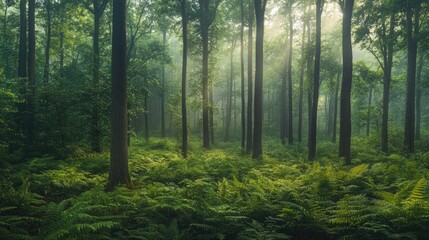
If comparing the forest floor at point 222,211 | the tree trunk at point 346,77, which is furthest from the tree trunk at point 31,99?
the tree trunk at point 346,77

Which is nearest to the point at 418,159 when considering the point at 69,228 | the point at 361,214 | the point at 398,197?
the point at 398,197

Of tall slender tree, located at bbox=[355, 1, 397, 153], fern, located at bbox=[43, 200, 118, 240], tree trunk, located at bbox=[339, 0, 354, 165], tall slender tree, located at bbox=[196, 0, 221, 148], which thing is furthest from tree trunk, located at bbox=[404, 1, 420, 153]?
fern, located at bbox=[43, 200, 118, 240]

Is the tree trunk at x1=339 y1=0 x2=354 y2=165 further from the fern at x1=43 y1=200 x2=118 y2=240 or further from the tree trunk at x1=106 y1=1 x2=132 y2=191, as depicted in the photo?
the fern at x1=43 y1=200 x2=118 y2=240

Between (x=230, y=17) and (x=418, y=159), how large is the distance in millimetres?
18091

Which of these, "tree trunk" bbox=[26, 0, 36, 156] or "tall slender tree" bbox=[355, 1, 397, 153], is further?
"tall slender tree" bbox=[355, 1, 397, 153]

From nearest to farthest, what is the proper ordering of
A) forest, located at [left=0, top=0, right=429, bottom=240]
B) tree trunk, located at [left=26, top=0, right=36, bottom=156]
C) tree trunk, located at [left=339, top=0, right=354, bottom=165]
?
forest, located at [left=0, top=0, right=429, bottom=240] → tree trunk, located at [left=339, top=0, right=354, bottom=165] → tree trunk, located at [left=26, top=0, right=36, bottom=156]

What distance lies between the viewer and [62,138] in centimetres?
1387

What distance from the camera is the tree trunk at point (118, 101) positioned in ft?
28.2

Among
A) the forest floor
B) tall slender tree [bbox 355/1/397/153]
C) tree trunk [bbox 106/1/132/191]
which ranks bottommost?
the forest floor

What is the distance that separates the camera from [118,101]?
28.2 ft

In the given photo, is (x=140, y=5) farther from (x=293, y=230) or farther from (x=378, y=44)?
(x=293, y=230)

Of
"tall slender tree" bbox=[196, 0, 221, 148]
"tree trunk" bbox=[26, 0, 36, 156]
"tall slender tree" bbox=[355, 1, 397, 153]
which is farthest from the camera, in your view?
"tall slender tree" bbox=[196, 0, 221, 148]

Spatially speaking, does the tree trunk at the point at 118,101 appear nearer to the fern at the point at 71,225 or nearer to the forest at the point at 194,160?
the forest at the point at 194,160

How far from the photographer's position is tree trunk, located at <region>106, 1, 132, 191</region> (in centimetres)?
859
